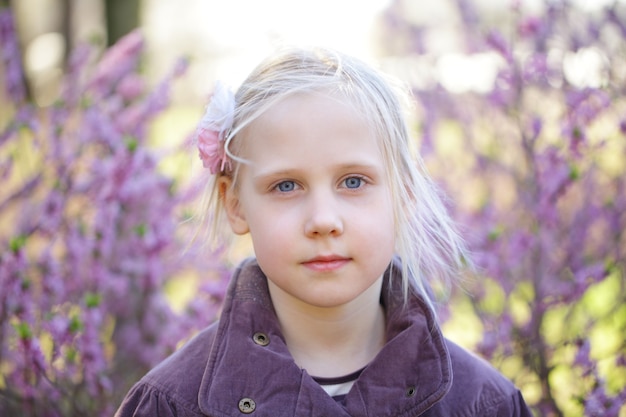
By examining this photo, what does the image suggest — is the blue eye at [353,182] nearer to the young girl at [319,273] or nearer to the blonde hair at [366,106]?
the young girl at [319,273]

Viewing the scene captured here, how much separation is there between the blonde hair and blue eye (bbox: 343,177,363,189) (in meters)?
0.10

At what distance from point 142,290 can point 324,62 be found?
179cm

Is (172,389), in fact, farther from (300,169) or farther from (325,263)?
(300,169)

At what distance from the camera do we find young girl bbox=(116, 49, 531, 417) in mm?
1832

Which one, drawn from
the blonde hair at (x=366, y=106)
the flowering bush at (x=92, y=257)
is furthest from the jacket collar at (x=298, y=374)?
the flowering bush at (x=92, y=257)

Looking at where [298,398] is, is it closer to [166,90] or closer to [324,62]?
[324,62]

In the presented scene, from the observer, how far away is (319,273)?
183cm

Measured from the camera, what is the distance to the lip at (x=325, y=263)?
182 centimetres

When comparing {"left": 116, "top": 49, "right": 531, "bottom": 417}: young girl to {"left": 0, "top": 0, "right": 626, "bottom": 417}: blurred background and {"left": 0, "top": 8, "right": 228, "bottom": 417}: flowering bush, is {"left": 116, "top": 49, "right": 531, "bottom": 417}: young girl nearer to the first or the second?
{"left": 0, "top": 0, "right": 626, "bottom": 417}: blurred background

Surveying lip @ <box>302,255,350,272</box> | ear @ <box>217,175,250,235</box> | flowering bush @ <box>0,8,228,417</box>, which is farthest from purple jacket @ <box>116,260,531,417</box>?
flowering bush @ <box>0,8,228,417</box>

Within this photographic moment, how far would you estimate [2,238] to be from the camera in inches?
140

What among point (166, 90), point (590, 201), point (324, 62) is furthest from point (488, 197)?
point (324, 62)

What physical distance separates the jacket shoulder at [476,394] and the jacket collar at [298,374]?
0.32 feet

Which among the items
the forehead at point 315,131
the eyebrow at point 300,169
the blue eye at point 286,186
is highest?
the forehead at point 315,131
